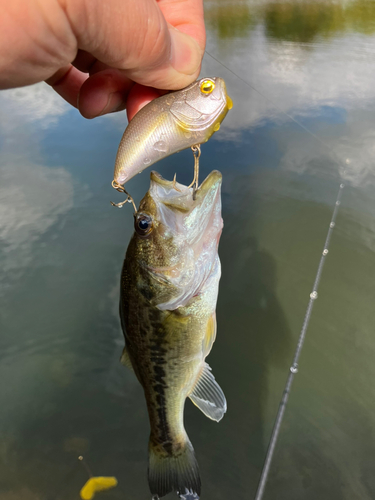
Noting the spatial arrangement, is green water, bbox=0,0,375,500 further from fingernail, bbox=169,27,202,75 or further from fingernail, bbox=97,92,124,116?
fingernail, bbox=169,27,202,75

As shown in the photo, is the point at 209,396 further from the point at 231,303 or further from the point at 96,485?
the point at 231,303

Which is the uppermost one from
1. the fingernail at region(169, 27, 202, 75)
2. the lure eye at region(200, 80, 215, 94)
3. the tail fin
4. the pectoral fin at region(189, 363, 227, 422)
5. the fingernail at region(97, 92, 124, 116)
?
the fingernail at region(169, 27, 202, 75)

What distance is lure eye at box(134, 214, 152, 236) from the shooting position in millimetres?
1077

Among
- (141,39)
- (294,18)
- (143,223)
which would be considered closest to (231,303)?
(143,223)

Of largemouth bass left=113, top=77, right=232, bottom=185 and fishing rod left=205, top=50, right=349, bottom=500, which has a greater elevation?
largemouth bass left=113, top=77, right=232, bottom=185

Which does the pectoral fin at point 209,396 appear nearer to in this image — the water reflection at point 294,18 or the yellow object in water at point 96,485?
the yellow object in water at point 96,485

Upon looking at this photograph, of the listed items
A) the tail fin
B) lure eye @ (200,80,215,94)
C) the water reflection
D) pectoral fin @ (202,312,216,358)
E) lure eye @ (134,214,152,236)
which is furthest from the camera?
the water reflection

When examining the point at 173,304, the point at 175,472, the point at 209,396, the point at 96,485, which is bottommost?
the point at 96,485

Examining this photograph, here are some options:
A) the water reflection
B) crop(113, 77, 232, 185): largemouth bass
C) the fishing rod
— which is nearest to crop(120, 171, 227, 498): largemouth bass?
crop(113, 77, 232, 185): largemouth bass

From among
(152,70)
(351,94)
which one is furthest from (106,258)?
(351,94)

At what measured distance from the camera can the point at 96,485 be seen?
195cm

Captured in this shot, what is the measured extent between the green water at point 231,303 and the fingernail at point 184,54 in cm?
191

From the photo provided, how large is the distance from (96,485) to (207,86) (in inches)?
88.7

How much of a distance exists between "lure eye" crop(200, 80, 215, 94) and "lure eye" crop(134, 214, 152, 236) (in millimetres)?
427
